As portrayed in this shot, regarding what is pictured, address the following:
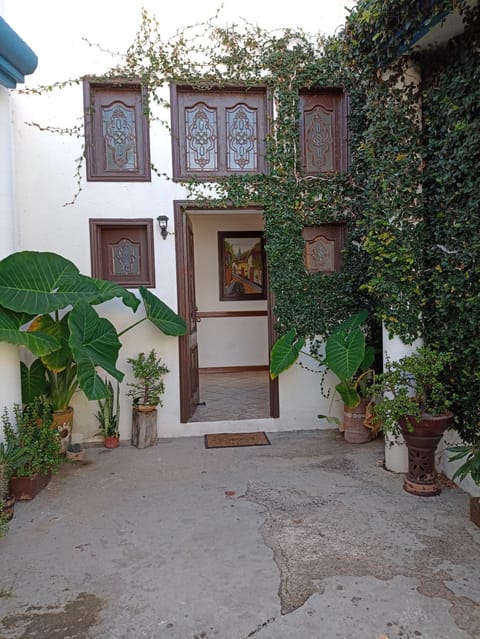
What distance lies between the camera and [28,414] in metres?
3.44

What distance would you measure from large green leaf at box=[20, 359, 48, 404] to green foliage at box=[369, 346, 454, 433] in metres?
2.43

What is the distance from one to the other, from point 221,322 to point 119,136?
3426mm

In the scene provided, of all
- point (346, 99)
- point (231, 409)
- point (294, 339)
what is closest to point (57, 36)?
point (346, 99)

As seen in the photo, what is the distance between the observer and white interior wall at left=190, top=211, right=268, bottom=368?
6988 mm

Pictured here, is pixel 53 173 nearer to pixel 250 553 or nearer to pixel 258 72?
pixel 258 72

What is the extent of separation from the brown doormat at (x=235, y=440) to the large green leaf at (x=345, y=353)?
91cm

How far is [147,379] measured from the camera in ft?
13.5

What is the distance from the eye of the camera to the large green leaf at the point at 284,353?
156 inches

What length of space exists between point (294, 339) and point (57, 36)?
10.4 feet

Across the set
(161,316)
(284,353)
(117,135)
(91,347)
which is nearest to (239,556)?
(91,347)

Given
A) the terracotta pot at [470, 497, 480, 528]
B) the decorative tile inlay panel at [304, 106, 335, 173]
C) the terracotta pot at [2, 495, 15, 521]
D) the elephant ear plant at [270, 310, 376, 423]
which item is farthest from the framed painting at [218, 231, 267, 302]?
the terracotta pot at [470, 497, 480, 528]

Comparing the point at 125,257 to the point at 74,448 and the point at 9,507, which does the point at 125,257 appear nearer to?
the point at 74,448

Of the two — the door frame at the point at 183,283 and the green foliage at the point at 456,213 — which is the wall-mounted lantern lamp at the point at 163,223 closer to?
the door frame at the point at 183,283

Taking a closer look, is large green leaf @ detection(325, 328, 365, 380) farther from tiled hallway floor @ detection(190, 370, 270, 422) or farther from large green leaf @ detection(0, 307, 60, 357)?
large green leaf @ detection(0, 307, 60, 357)
